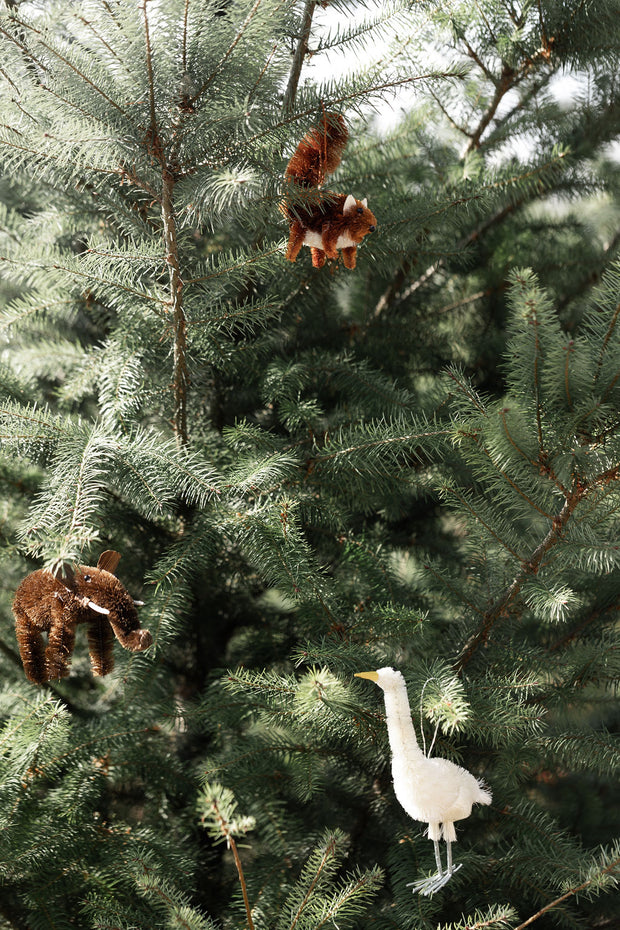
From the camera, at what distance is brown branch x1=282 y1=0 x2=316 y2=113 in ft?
1.96

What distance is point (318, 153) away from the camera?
56 cm

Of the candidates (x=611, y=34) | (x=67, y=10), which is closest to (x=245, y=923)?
(x=67, y=10)

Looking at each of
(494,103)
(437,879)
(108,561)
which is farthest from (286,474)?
(494,103)

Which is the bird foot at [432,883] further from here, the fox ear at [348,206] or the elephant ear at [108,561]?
the fox ear at [348,206]

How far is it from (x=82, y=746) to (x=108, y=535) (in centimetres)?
20

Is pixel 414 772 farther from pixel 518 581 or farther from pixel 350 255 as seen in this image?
pixel 350 255

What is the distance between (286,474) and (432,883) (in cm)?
34

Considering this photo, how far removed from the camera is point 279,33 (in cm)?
56

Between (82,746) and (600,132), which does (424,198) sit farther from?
(82,746)

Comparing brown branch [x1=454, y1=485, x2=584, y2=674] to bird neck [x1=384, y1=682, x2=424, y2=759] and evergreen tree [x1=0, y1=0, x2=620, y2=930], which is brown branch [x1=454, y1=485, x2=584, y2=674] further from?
bird neck [x1=384, y1=682, x2=424, y2=759]

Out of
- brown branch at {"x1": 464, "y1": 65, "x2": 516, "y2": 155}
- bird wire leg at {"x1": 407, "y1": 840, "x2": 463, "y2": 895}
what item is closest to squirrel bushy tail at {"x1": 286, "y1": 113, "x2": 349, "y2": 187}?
brown branch at {"x1": 464, "y1": 65, "x2": 516, "y2": 155}

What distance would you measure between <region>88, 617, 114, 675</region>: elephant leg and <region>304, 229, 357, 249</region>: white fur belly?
337 mm

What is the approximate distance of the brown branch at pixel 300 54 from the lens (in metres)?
0.60

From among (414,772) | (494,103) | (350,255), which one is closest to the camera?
(414,772)
